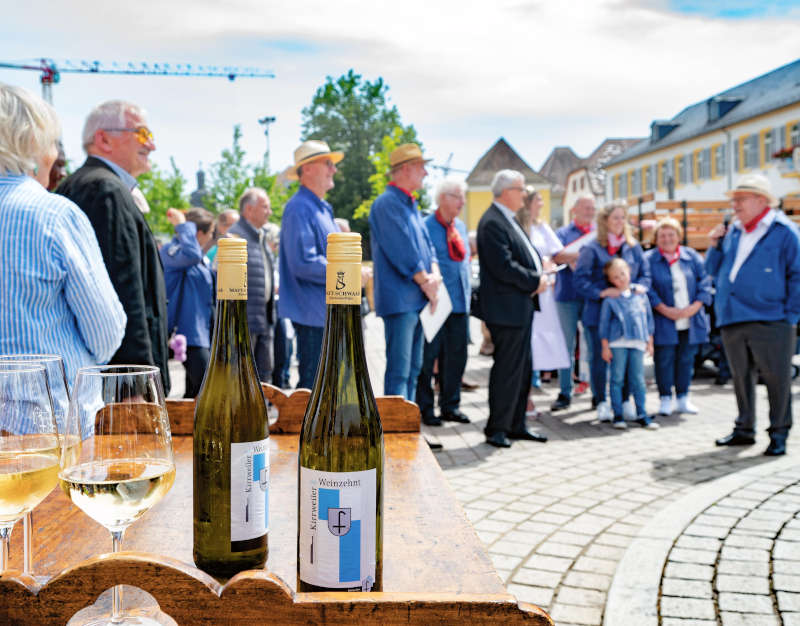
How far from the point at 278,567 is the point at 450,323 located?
6293mm

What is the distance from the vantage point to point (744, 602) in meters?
3.37

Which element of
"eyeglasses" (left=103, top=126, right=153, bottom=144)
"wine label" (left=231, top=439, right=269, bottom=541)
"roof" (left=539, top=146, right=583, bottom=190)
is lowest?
"wine label" (left=231, top=439, right=269, bottom=541)

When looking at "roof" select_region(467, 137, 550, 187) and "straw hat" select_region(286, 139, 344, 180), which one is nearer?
"straw hat" select_region(286, 139, 344, 180)

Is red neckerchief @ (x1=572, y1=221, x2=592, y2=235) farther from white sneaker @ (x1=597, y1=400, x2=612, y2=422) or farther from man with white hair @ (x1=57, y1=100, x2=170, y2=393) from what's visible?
man with white hair @ (x1=57, y1=100, x2=170, y2=393)

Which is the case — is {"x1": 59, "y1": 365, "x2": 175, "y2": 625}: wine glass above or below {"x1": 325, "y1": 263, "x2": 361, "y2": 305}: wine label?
below

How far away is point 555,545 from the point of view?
4273 mm

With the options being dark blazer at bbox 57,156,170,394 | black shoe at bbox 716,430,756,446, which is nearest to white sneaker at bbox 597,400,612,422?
black shoe at bbox 716,430,756,446

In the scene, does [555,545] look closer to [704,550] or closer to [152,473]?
[704,550]

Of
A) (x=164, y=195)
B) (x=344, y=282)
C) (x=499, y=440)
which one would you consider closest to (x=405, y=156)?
(x=499, y=440)

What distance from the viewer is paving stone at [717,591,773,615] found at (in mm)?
3289

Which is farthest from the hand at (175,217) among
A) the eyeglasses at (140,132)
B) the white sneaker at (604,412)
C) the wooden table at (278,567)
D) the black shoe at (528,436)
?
the wooden table at (278,567)

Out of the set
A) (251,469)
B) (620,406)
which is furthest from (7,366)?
(620,406)

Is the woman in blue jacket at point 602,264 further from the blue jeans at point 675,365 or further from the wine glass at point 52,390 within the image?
the wine glass at point 52,390

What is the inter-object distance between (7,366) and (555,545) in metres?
3.52
